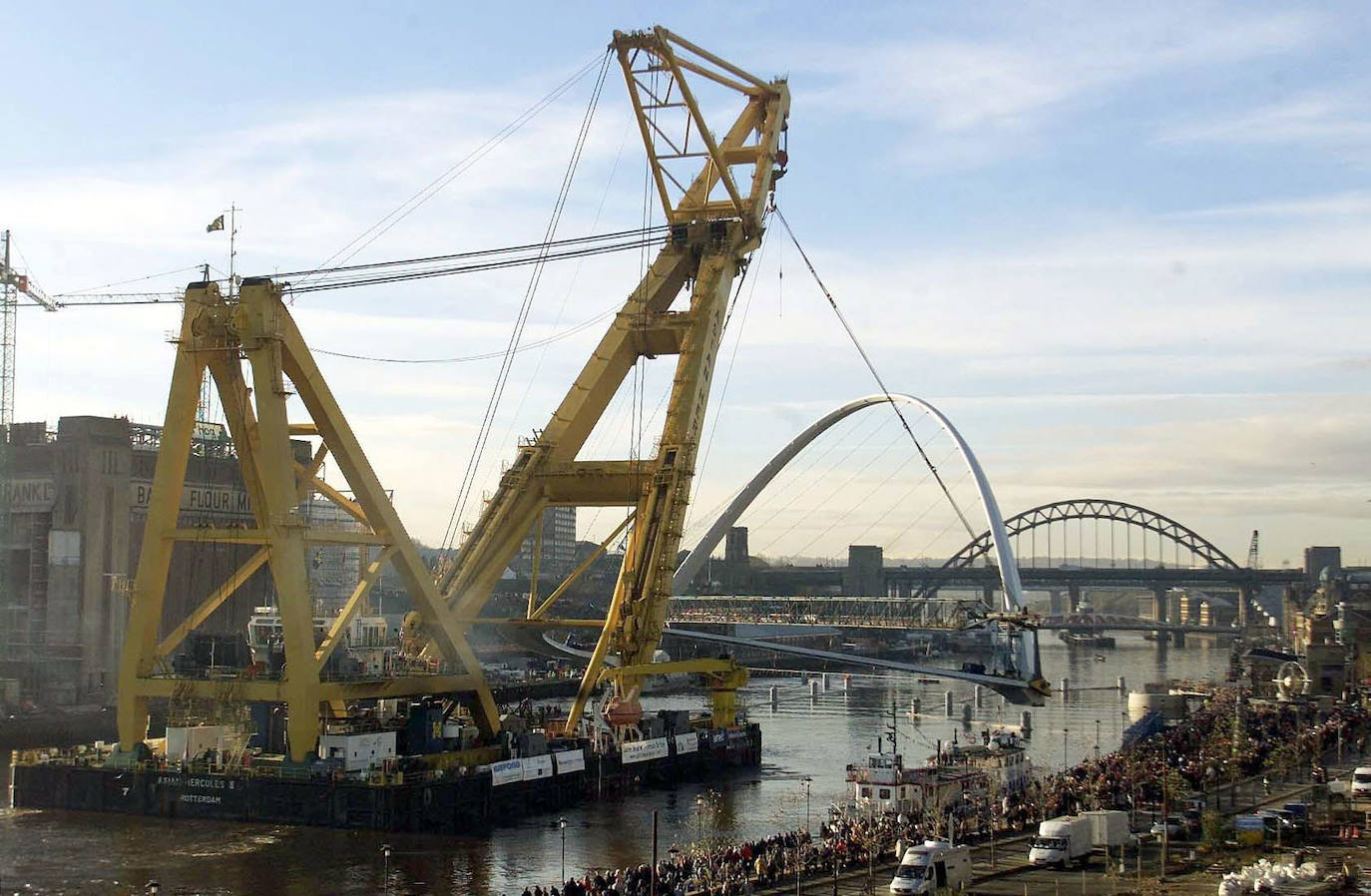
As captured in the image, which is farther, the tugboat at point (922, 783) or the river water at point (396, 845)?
the tugboat at point (922, 783)

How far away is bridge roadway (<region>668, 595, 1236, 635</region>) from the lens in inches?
3989

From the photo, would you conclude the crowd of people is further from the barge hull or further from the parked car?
the barge hull

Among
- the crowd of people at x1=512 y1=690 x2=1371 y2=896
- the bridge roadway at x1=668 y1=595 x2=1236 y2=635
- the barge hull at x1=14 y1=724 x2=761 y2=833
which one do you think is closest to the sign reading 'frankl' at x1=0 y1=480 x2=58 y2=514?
the barge hull at x1=14 y1=724 x2=761 y2=833

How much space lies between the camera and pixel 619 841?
50969 millimetres

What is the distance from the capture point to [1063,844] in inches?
1609

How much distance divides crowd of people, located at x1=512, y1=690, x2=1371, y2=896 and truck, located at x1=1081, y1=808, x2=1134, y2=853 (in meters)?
3.73

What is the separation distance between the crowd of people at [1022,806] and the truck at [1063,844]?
2382mm

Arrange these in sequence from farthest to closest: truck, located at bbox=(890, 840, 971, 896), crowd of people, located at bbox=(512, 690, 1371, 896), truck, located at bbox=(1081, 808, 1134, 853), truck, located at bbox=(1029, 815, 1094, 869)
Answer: truck, located at bbox=(1081, 808, 1134, 853), truck, located at bbox=(1029, 815, 1094, 869), crowd of people, located at bbox=(512, 690, 1371, 896), truck, located at bbox=(890, 840, 971, 896)

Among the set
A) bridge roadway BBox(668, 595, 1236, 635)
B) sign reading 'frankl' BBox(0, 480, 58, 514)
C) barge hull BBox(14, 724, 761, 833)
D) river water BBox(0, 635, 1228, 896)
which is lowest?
river water BBox(0, 635, 1228, 896)

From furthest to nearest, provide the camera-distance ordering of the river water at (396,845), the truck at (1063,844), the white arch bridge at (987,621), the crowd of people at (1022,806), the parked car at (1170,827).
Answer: the white arch bridge at (987,621) → the parked car at (1170,827) → the river water at (396,845) → the truck at (1063,844) → the crowd of people at (1022,806)

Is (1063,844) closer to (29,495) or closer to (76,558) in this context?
(76,558)

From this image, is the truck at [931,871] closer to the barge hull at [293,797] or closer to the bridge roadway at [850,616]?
the barge hull at [293,797]

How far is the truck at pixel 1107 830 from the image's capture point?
42250 millimetres

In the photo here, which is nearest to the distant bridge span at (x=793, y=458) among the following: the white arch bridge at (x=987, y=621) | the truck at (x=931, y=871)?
the white arch bridge at (x=987, y=621)
